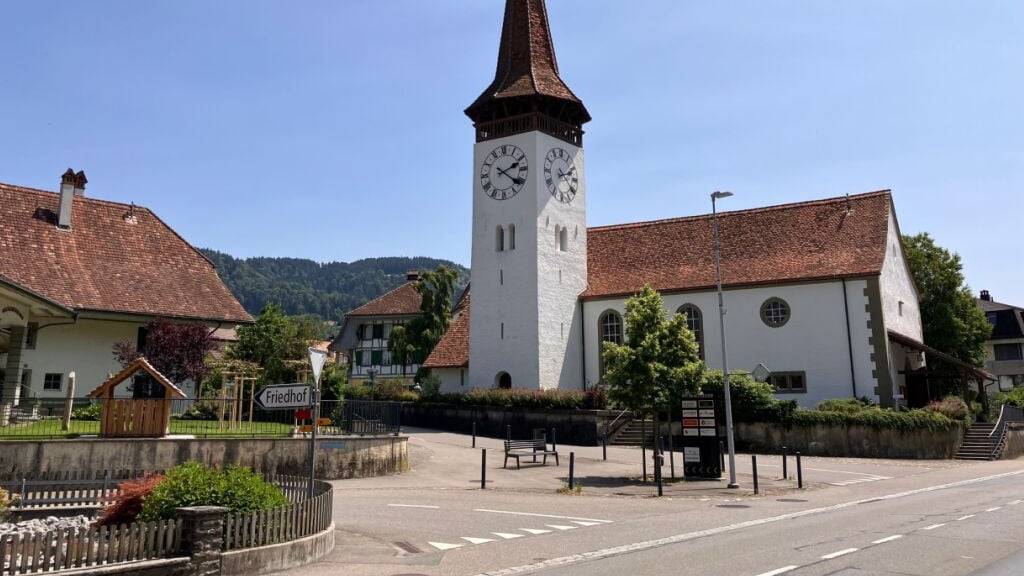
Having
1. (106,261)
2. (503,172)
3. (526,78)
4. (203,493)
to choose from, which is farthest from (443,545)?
(526,78)

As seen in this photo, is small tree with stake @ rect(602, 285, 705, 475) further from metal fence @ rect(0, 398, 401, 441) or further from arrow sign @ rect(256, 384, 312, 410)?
arrow sign @ rect(256, 384, 312, 410)

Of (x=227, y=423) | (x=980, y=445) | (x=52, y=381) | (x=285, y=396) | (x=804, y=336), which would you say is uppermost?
(x=804, y=336)

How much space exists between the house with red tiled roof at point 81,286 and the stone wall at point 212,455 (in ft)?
31.9

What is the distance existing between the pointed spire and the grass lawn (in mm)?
22519

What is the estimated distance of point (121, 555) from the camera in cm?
865

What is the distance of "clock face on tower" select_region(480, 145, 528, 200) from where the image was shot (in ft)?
126

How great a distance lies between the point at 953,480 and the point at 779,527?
1209cm

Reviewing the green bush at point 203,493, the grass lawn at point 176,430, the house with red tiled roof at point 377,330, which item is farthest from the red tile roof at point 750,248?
the house with red tiled roof at point 377,330

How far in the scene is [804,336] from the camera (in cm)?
3378

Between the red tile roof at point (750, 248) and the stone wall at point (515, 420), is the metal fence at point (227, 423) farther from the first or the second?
the red tile roof at point (750, 248)

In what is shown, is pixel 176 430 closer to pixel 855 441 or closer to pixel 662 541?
pixel 662 541

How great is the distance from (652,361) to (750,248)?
1856 centimetres

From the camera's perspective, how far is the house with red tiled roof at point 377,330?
7525cm

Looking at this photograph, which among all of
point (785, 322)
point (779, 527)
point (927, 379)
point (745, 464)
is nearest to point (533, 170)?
point (785, 322)
